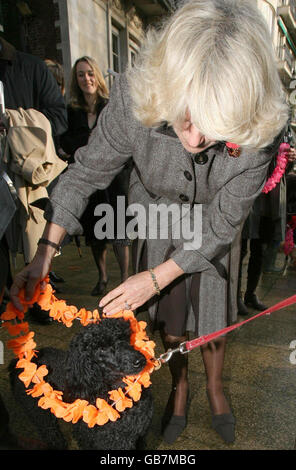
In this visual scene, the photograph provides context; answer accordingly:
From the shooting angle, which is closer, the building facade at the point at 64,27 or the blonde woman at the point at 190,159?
the blonde woman at the point at 190,159

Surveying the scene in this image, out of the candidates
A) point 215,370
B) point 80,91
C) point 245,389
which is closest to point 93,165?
point 215,370

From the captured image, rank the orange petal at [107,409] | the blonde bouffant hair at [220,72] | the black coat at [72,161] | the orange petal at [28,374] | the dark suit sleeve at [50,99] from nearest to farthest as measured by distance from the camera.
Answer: the blonde bouffant hair at [220,72] → the orange petal at [107,409] → the orange petal at [28,374] → the dark suit sleeve at [50,99] → the black coat at [72,161]

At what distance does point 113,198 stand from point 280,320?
1.88 metres

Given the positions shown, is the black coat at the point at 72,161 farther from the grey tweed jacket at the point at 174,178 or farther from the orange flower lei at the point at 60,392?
the orange flower lei at the point at 60,392

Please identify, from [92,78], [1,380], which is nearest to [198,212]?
[1,380]

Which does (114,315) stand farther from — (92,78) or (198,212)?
(92,78)

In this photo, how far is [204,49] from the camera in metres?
0.98

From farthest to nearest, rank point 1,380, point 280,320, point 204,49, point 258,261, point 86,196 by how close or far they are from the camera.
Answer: point 258,261 < point 280,320 < point 1,380 < point 86,196 < point 204,49

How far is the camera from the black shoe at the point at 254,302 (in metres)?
3.19

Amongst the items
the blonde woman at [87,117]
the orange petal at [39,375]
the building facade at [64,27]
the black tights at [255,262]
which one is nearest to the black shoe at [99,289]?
the blonde woman at [87,117]

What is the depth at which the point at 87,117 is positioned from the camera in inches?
129

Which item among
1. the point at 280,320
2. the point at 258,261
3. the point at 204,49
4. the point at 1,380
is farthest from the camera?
the point at 258,261

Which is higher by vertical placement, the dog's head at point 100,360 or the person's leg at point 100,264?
the dog's head at point 100,360

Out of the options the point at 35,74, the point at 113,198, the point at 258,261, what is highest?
the point at 35,74
